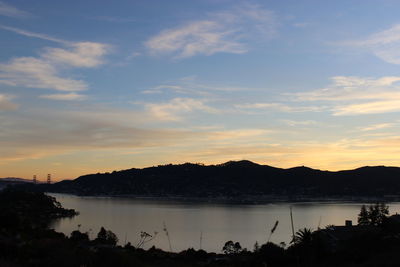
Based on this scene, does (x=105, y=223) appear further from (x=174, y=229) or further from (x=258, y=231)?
(x=258, y=231)

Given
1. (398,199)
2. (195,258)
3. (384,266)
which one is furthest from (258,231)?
(398,199)

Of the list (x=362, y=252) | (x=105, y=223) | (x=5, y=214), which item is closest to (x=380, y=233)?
(x=362, y=252)

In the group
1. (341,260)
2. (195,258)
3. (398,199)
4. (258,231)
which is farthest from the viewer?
(398,199)

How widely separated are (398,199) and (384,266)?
178m

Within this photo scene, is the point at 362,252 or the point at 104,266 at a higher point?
the point at 104,266

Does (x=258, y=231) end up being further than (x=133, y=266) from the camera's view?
Yes

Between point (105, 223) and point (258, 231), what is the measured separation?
3228 cm

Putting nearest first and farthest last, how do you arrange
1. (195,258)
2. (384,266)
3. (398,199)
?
(384,266)
(195,258)
(398,199)

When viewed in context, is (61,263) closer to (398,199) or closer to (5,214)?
(5,214)

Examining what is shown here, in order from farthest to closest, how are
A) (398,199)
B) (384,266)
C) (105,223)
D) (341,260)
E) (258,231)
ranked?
(398,199)
(105,223)
(258,231)
(341,260)
(384,266)

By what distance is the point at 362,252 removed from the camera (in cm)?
2738

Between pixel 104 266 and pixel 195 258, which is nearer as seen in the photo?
pixel 104 266

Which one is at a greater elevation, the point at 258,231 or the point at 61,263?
the point at 61,263

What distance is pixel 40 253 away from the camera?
1727 cm
